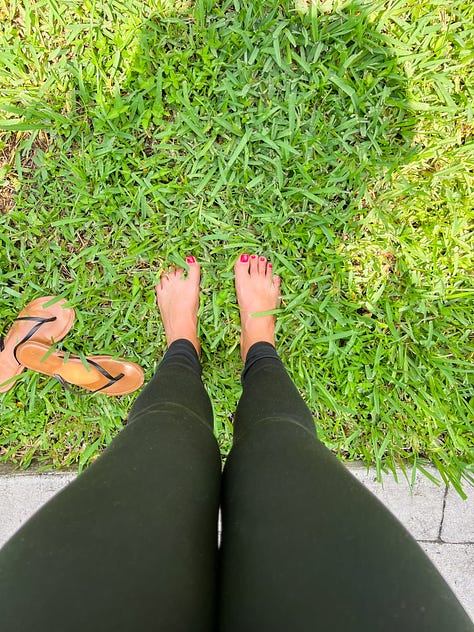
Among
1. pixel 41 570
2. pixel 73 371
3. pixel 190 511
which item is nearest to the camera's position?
pixel 41 570

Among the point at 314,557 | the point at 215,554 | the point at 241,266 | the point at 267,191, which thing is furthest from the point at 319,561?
the point at 267,191

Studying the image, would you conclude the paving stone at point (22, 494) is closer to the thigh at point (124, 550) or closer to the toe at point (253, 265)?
the thigh at point (124, 550)

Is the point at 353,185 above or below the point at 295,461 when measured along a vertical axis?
above

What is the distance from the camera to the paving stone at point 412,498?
1.66 metres

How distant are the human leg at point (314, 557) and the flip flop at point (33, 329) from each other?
930 millimetres

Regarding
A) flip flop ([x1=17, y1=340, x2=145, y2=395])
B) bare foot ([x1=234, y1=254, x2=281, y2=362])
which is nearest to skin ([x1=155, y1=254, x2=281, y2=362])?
bare foot ([x1=234, y1=254, x2=281, y2=362])

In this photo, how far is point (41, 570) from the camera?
0.77 m

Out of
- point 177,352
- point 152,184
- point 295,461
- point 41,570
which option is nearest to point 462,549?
point 295,461

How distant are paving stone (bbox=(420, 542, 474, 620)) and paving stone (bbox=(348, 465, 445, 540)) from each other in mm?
90

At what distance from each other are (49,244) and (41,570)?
1.15m

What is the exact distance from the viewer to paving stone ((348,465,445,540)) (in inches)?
65.5

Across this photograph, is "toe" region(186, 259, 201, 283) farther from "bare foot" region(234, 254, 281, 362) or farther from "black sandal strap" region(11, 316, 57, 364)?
"black sandal strap" region(11, 316, 57, 364)

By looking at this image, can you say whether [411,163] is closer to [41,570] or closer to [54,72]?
[54,72]

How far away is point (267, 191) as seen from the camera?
1.54 metres
